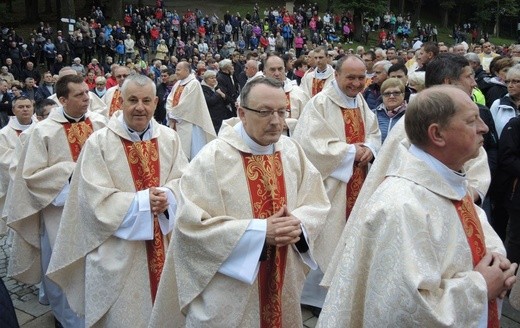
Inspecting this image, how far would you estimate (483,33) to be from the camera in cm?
5175

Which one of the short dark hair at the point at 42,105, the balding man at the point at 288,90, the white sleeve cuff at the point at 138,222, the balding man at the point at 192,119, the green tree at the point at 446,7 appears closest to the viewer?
the white sleeve cuff at the point at 138,222

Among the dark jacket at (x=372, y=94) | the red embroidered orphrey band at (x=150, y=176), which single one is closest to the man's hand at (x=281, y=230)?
the red embroidered orphrey band at (x=150, y=176)

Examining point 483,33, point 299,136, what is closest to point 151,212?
point 299,136

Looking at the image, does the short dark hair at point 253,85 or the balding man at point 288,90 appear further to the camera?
the balding man at point 288,90

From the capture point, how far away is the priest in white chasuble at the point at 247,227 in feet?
10.7

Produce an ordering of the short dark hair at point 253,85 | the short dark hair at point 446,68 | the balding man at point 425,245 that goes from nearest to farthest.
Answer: the balding man at point 425,245, the short dark hair at point 253,85, the short dark hair at point 446,68

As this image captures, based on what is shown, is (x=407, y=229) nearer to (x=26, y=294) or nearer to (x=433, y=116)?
(x=433, y=116)

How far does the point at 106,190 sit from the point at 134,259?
567mm

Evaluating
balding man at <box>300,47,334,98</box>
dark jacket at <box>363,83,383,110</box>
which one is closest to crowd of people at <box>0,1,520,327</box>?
dark jacket at <box>363,83,383,110</box>

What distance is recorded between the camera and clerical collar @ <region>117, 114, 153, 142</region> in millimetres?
4352

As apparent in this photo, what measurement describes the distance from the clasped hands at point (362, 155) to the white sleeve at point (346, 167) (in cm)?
4

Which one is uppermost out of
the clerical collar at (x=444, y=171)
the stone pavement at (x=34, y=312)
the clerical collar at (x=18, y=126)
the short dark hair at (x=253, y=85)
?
the short dark hair at (x=253, y=85)

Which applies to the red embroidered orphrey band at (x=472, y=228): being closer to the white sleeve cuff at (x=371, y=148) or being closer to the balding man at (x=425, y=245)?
the balding man at (x=425, y=245)

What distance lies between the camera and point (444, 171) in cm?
246
